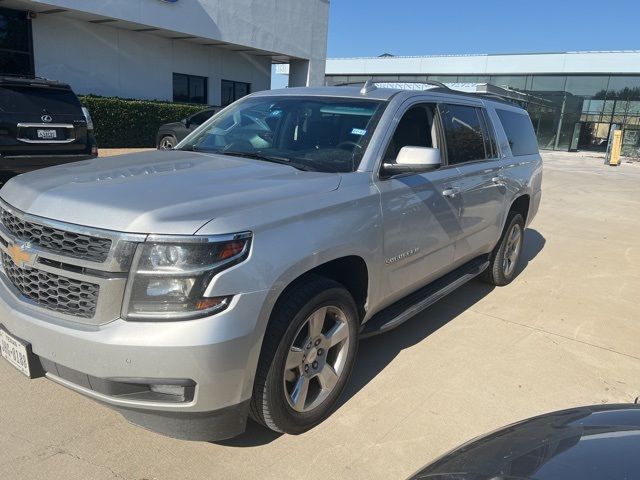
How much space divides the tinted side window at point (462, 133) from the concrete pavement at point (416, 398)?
4.77 ft

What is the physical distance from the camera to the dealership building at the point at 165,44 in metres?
15.4

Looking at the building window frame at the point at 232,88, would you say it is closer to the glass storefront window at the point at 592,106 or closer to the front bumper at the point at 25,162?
the front bumper at the point at 25,162

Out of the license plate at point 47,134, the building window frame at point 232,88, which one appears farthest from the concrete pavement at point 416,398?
the building window frame at point 232,88

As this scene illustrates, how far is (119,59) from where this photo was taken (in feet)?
58.9

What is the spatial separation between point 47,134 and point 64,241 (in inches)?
207

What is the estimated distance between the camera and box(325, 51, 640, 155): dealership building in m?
33.2

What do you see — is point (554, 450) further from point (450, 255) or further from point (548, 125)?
point (548, 125)

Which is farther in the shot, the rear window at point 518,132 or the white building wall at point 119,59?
the white building wall at point 119,59

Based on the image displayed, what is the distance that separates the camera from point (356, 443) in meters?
2.88

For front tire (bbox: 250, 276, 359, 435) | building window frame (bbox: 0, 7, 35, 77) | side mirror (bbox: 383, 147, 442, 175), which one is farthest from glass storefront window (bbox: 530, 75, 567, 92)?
front tire (bbox: 250, 276, 359, 435)

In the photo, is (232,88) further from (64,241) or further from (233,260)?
(233,260)

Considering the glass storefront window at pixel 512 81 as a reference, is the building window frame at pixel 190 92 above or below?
below

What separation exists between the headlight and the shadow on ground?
1000mm

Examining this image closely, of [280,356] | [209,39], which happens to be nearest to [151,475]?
[280,356]
